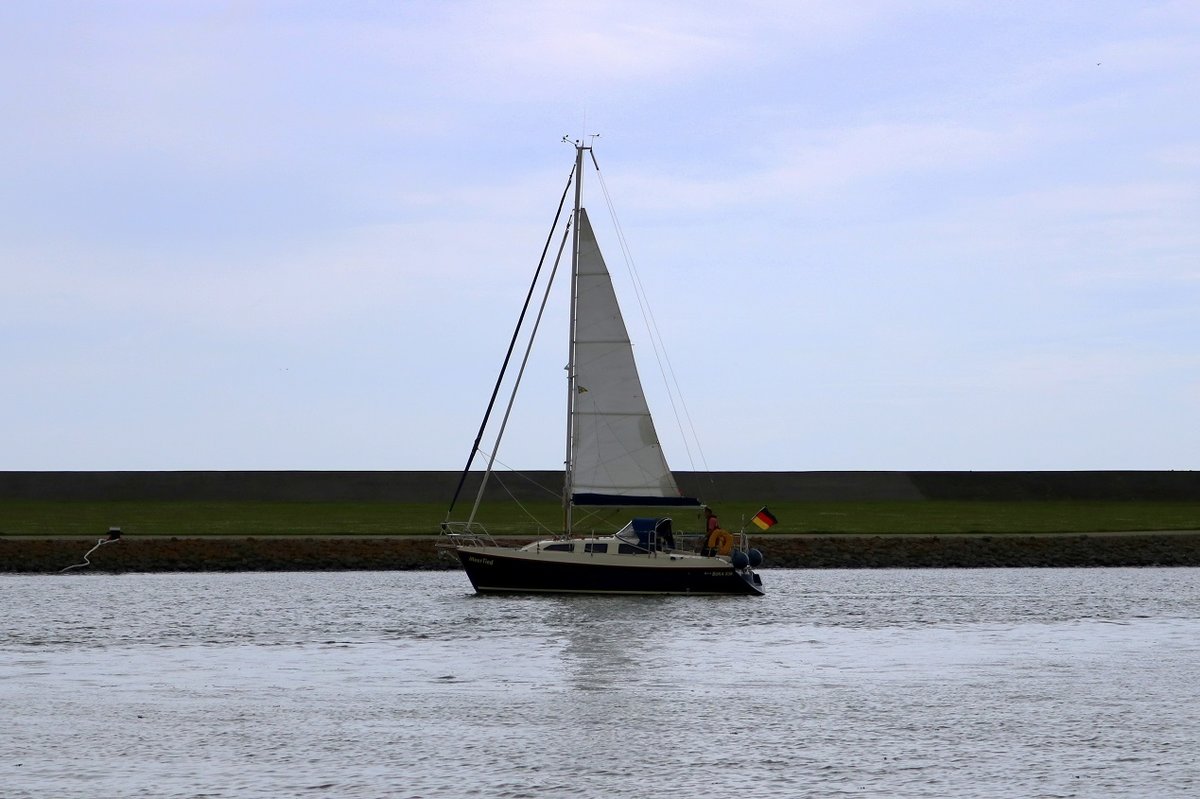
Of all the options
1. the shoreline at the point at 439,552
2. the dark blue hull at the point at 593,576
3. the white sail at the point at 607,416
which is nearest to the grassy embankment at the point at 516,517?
the shoreline at the point at 439,552

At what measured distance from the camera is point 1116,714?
2484cm

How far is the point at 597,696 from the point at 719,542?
63.3 ft

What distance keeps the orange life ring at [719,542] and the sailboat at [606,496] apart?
3cm

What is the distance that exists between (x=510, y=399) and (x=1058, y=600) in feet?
52.3

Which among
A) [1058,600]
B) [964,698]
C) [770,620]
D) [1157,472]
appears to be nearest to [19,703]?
[964,698]

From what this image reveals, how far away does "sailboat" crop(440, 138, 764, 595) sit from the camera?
4400 centimetres

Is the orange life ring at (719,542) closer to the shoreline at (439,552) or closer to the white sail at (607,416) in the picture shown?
the white sail at (607,416)

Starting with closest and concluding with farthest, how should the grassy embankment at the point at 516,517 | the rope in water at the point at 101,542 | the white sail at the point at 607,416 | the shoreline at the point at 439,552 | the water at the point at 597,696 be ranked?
1. the water at the point at 597,696
2. the white sail at the point at 607,416
3. the rope in water at the point at 101,542
4. the shoreline at the point at 439,552
5. the grassy embankment at the point at 516,517

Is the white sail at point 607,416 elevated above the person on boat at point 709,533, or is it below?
above

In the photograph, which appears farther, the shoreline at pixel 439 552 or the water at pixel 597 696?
the shoreline at pixel 439 552

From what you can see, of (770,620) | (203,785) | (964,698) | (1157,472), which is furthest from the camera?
(1157,472)

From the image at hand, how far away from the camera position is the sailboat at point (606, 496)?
4400cm

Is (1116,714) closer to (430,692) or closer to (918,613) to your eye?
(430,692)

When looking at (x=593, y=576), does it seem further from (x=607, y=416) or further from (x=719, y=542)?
(x=607, y=416)
